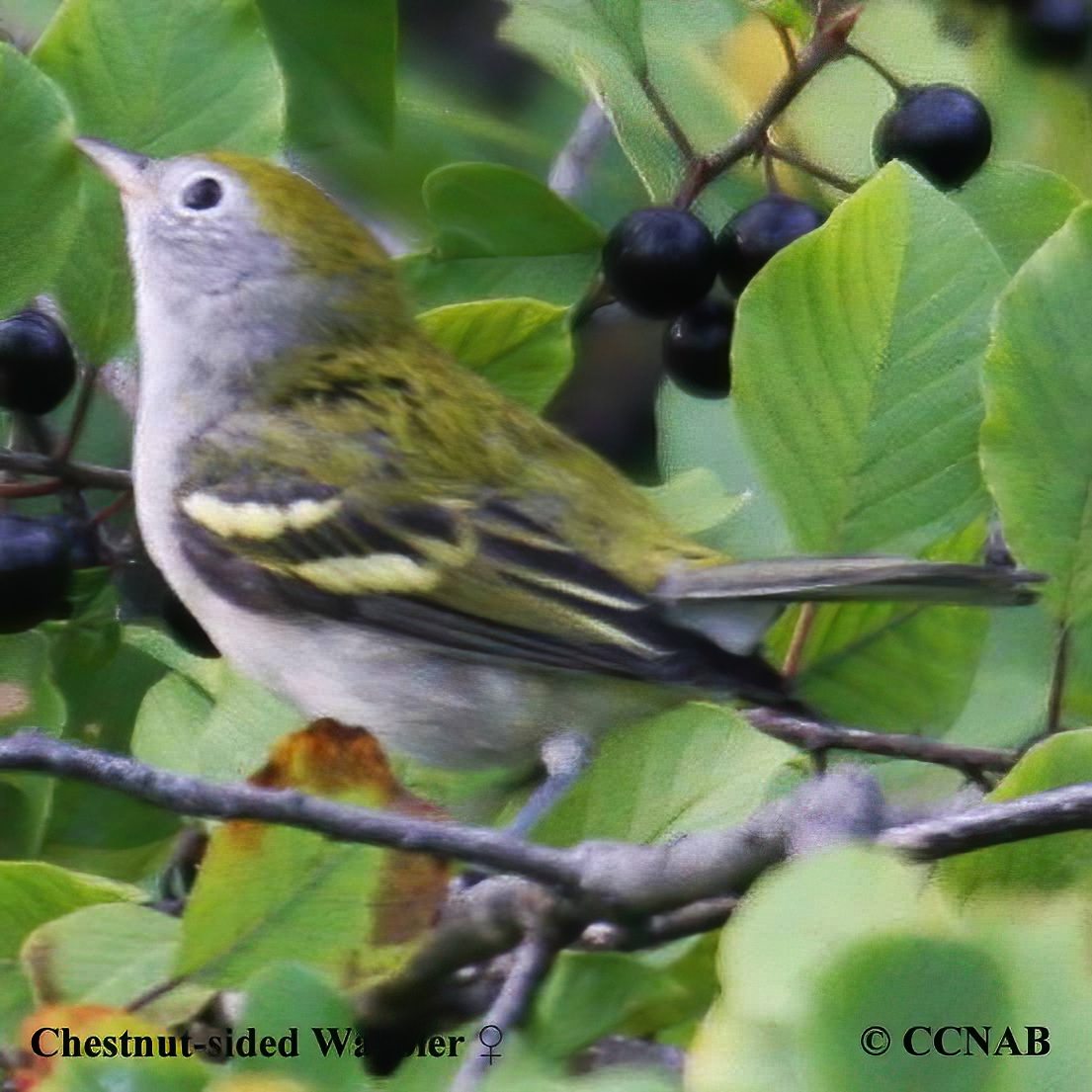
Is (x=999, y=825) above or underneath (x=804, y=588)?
above

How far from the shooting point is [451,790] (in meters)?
2.25

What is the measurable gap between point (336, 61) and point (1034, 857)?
5.11ft

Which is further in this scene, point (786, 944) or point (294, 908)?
point (294, 908)

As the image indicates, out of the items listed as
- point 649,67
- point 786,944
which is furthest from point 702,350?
point 786,944

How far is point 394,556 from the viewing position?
2.48m

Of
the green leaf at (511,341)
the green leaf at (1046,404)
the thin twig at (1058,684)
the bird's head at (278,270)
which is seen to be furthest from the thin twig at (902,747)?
the bird's head at (278,270)

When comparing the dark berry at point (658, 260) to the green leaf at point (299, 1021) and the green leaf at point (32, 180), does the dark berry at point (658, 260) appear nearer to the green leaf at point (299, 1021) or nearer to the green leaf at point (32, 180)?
the green leaf at point (32, 180)

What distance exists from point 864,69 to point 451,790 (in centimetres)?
111

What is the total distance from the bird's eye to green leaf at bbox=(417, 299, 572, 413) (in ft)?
1.61

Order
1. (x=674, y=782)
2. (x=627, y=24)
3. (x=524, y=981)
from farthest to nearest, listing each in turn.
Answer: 1. (x=627, y=24)
2. (x=674, y=782)
3. (x=524, y=981)

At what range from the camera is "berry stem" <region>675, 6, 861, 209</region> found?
2145 millimetres

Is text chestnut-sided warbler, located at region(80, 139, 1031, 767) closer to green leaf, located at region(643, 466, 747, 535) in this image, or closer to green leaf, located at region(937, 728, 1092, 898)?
green leaf, located at region(643, 466, 747, 535)

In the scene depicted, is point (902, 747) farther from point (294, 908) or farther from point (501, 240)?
point (501, 240)

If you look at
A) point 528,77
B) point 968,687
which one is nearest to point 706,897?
point 968,687
